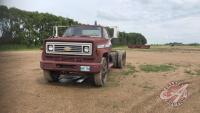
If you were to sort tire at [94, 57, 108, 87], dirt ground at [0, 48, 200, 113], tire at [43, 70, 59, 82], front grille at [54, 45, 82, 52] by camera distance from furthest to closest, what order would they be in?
tire at [43, 70, 59, 82] < tire at [94, 57, 108, 87] < front grille at [54, 45, 82, 52] < dirt ground at [0, 48, 200, 113]

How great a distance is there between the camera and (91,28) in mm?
13641

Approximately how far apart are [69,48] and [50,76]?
1.30 metres

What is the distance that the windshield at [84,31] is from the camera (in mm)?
13385

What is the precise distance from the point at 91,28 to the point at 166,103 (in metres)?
4.69

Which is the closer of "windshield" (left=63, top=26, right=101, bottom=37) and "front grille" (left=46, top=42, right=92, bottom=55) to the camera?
"front grille" (left=46, top=42, right=92, bottom=55)

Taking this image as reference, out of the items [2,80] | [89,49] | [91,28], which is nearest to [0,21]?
[89,49]

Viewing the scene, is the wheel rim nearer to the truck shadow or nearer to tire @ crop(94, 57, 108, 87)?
tire @ crop(94, 57, 108, 87)

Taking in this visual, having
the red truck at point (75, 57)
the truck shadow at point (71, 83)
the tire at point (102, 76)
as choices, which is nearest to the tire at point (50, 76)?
the red truck at point (75, 57)

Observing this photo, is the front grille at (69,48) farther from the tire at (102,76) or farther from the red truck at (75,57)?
the tire at (102,76)

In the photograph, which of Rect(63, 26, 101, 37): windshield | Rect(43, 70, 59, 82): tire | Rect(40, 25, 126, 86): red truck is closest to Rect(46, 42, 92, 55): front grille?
Rect(40, 25, 126, 86): red truck

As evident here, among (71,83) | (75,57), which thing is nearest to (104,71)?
(71,83)

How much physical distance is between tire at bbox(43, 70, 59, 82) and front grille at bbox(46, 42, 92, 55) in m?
0.76

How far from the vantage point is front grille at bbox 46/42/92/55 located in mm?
11539

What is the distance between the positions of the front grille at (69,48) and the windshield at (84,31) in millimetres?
1697
